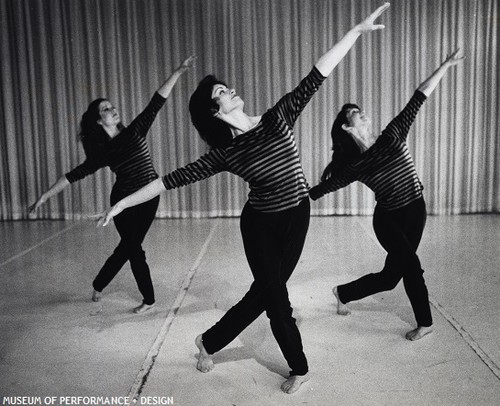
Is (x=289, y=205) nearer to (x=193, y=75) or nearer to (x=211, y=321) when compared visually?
(x=211, y=321)

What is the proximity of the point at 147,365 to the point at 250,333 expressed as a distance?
64 centimetres

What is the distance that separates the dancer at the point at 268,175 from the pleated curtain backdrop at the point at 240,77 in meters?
5.36

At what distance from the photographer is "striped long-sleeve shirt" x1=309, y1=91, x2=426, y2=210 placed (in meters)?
2.84

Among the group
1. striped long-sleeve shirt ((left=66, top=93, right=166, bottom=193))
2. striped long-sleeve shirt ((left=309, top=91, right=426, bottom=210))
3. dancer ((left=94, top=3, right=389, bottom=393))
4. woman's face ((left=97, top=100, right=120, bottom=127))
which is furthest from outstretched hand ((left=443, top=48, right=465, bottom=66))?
woman's face ((left=97, top=100, right=120, bottom=127))

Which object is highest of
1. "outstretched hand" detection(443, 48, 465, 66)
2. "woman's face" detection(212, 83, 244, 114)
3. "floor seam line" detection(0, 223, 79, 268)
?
"outstretched hand" detection(443, 48, 465, 66)

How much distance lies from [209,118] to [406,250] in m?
1.28

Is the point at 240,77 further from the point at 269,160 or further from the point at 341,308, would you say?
the point at 269,160

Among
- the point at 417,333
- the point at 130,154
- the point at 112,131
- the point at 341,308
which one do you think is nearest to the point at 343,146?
the point at 341,308

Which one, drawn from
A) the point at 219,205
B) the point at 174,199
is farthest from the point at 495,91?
the point at 174,199

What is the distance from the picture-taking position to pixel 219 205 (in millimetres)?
7777

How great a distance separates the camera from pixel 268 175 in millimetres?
2199

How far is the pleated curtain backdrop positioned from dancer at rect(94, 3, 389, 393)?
5.36 meters

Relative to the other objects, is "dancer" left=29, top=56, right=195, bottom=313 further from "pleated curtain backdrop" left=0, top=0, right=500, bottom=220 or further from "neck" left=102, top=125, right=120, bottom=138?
"pleated curtain backdrop" left=0, top=0, right=500, bottom=220

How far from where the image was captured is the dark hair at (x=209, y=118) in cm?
225
